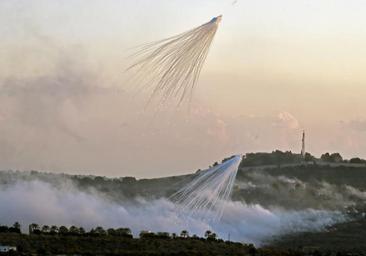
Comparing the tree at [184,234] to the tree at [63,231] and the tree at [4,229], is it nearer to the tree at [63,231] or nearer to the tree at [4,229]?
the tree at [63,231]

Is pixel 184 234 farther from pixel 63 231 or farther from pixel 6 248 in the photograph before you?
pixel 6 248

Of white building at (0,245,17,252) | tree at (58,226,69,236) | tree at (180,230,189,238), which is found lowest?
white building at (0,245,17,252)

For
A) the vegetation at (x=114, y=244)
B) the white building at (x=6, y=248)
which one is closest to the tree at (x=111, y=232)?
the vegetation at (x=114, y=244)

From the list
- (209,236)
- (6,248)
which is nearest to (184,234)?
(209,236)

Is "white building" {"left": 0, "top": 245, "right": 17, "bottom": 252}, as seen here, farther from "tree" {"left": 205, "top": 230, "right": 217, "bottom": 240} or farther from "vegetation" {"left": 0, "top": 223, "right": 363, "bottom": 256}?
"tree" {"left": 205, "top": 230, "right": 217, "bottom": 240}

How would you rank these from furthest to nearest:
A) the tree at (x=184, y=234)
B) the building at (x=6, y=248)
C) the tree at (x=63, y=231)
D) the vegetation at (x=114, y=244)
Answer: the tree at (x=184, y=234) < the tree at (x=63, y=231) < the vegetation at (x=114, y=244) < the building at (x=6, y=248)

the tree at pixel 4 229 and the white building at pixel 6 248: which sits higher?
the tree at pixel 4 229

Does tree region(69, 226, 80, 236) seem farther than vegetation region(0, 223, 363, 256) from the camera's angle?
Yes

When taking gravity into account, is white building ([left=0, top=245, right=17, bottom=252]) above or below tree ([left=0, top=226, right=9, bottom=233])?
below

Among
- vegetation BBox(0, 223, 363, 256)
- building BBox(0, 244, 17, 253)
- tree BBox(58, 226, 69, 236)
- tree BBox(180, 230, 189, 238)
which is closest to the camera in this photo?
building BBox(0, 244, 17, 253)

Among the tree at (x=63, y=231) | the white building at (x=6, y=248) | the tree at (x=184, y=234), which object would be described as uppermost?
the tree at (x=184, y=234)

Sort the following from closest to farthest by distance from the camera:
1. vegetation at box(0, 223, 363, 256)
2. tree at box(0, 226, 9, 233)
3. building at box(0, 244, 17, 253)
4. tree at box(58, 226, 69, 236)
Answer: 1. building at box(0, 244, 17, 253)
2. vegetation at box(0, 223, 363, 256)
3. tree at box(58, 226, 69, 236)
4. tree at box(0, 226, 9, 233)

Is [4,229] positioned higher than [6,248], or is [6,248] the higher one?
[4,229]

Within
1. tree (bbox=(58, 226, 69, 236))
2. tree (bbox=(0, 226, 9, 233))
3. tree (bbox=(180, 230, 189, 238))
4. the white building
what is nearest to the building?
the white building
